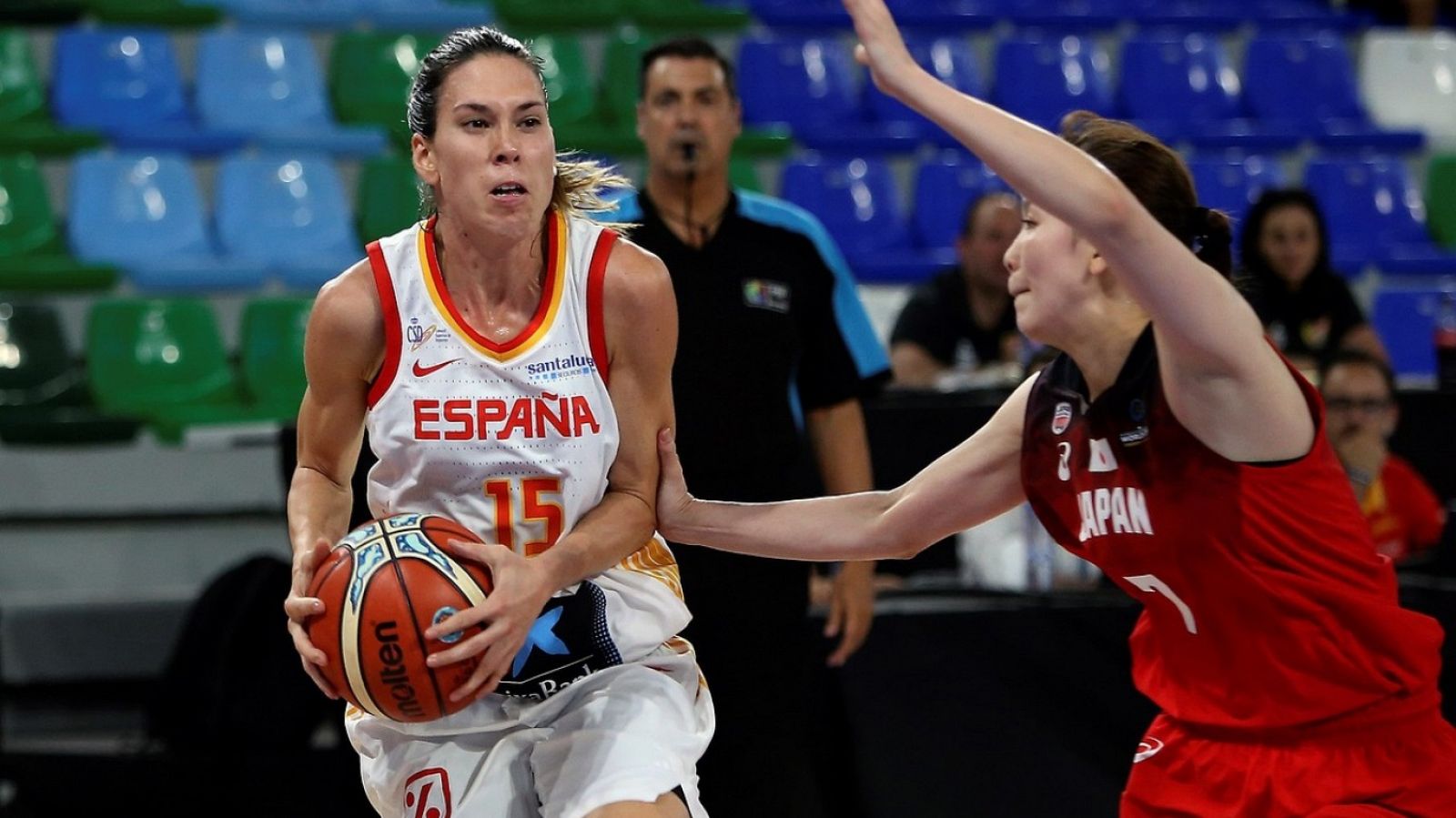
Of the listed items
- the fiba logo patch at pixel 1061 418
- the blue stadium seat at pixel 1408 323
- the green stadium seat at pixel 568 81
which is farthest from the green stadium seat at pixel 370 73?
the fiba logo patch at pixel 1061 418

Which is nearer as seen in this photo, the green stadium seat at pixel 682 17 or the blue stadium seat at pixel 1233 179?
the blue stadium seat at pixel 1233 179

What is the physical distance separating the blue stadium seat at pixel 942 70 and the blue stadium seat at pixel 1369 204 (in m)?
1.83

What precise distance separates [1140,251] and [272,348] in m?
5.29

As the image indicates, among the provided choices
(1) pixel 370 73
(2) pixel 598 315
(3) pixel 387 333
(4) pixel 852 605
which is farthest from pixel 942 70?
(3) pixel 387 333

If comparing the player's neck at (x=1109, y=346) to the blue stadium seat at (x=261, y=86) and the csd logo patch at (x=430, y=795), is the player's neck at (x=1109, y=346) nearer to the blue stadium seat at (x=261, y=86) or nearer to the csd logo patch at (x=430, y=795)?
the csd logo patch at (x=430, y=795)

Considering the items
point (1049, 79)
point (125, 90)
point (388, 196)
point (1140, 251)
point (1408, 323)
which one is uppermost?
point (1049, 79)

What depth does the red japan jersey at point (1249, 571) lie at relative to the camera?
2.43 m

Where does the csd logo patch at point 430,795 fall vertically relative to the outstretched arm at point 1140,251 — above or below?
below

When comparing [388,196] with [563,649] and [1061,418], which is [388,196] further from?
[1061,418]

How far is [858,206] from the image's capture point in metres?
8.34

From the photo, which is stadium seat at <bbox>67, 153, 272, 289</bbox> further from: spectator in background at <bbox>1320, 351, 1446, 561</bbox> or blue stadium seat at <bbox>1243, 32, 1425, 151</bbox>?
blue stadium seat at <bbox>1243, 32, 1425, 151</bbox>

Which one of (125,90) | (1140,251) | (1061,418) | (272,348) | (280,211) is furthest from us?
(125,90)

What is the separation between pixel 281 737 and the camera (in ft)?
17.1

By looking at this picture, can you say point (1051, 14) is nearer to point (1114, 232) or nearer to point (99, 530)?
point (99, 530)
